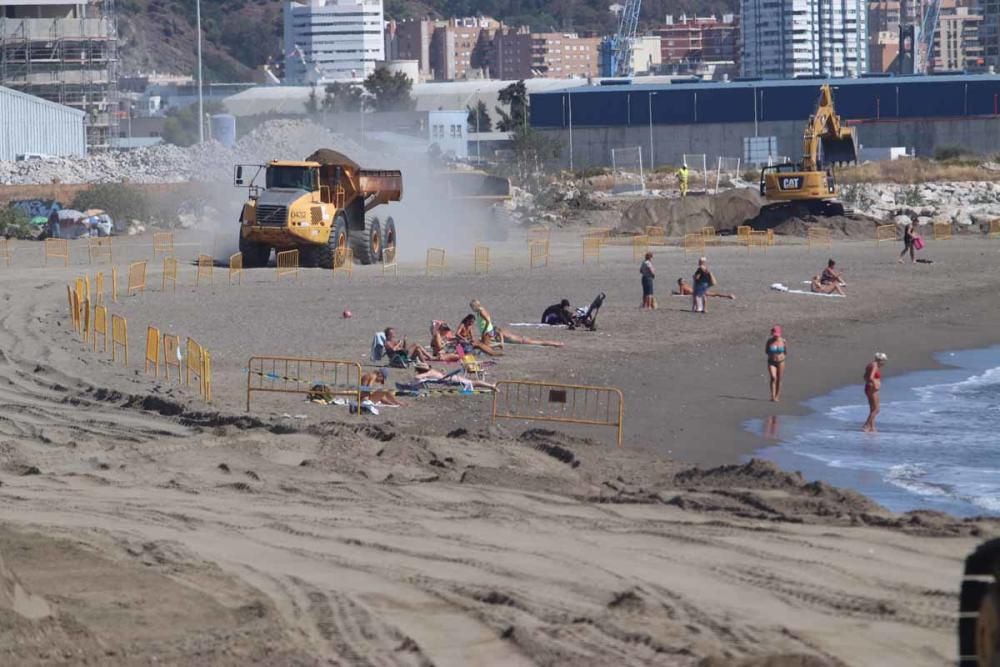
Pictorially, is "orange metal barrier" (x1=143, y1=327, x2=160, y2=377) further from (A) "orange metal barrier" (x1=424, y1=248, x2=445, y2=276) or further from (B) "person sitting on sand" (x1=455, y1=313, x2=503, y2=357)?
(A) "orange metal barrier" (x1=424, y1=248, x2=445, y2=276)

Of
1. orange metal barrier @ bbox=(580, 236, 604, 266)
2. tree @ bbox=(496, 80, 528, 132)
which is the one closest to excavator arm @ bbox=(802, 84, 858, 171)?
orange metal barrier @ bbox=(580, 236, 604, 266)

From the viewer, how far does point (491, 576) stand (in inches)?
406

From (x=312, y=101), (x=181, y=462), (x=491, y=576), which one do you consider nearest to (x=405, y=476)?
(x=181, y=462)

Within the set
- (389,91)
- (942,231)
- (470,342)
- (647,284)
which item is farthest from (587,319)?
(389,91)

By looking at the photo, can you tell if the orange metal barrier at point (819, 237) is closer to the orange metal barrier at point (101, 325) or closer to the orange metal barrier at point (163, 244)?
Answer: the orange metal barrier at point (163, 244)

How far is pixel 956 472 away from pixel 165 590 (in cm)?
976

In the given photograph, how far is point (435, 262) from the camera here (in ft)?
132

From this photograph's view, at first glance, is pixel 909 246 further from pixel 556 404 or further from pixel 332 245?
pixel 556 404

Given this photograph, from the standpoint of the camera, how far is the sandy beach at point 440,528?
346 inches

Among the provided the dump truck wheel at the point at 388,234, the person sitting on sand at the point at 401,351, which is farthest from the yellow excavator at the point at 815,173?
the person sitting on sand at the point at 401,351

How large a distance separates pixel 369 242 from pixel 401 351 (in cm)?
1684

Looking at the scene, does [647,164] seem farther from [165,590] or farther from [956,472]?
[165,590]

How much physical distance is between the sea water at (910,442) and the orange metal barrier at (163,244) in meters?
24.7

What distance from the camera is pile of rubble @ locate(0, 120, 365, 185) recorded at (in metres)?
63.2
